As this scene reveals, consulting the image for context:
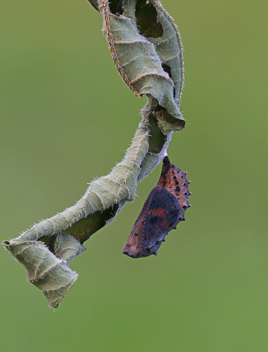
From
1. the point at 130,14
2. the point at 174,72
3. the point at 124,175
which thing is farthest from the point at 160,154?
the point at 130,14

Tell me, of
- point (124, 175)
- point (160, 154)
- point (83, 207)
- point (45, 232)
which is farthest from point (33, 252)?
point (160, 154)

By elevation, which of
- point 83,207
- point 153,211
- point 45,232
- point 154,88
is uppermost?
point 154,88

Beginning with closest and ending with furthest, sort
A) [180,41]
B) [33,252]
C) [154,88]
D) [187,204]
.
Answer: [33,252], [154,88], [180,41], [187,204]

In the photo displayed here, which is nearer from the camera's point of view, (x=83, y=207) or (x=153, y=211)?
(x=83, y=207)

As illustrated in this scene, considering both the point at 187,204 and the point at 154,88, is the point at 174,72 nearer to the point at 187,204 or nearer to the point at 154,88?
the point at 154,88

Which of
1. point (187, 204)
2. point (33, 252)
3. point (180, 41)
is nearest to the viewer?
point (33, 252)

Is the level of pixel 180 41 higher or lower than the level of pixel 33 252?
higher
